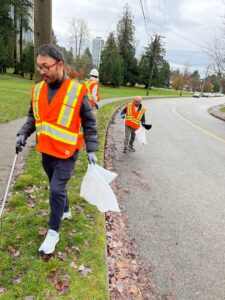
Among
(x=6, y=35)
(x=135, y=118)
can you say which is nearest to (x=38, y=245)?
(x=135, y=118)

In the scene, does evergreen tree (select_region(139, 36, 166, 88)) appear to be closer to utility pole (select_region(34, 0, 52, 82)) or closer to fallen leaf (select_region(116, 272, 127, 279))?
utility pole (select_region(34, 0, 52, 82))

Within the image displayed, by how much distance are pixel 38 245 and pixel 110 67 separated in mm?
57720

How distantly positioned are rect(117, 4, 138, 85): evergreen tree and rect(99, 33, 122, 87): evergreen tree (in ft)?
25.8

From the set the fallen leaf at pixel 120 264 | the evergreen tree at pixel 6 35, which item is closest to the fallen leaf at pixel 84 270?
the fallen leaf at pixel 120 264

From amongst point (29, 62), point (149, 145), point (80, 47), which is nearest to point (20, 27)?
point (29, 62)

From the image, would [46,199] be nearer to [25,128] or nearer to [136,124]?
[25,128]

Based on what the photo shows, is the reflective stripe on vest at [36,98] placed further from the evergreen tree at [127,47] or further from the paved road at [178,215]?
the evergreen tree at [127,47]

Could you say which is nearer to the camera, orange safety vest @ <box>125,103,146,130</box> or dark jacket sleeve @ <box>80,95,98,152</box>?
dark jacket sleeve @ <box>80,95,98,152</box>

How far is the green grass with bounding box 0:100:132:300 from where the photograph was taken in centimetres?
293

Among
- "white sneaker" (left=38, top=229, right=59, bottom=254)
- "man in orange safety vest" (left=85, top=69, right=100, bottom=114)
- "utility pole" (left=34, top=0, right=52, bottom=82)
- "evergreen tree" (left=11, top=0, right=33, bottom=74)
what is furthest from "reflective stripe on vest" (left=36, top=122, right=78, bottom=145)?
"evergreen tree" (left=11, top=0, right=33, bottom=74)

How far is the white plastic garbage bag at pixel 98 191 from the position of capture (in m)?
3.57

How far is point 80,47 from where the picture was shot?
67.0m

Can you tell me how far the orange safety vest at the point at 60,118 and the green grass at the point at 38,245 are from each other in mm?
1182

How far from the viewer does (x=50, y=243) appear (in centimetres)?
339
